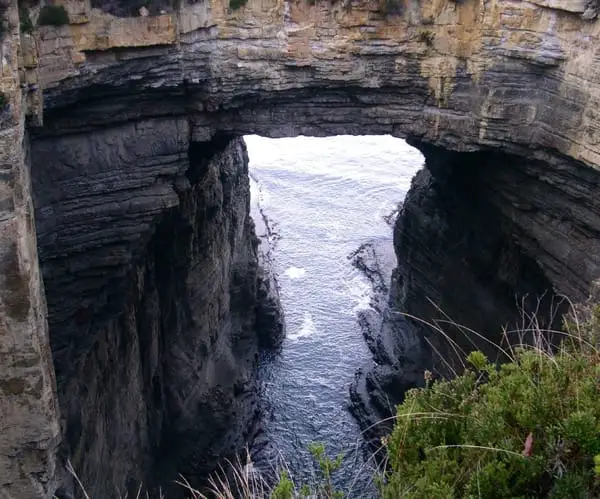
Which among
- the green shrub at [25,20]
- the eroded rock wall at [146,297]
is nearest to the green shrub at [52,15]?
the green shrub at [25,20]

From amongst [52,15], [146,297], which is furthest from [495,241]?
[52,15]

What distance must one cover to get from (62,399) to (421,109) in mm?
9896

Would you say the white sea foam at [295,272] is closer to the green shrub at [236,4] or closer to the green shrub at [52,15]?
the green shrub at [236,4]

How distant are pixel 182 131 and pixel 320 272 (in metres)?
19.3

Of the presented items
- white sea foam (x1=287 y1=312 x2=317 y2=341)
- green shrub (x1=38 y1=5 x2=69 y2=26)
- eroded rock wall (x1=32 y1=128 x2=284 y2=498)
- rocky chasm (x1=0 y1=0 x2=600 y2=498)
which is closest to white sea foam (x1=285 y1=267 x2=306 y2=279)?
white sea foam (x1=287 y1=312 x2=317 y2=341)

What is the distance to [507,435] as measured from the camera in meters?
6.09

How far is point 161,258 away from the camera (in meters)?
19.3

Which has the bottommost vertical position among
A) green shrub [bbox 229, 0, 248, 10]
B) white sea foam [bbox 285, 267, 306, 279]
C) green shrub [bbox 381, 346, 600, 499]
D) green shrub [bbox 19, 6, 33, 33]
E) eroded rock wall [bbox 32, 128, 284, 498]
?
white sea foam [bbox 285, 267, 306, 279]

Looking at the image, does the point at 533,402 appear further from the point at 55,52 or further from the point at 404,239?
the point at 404,239

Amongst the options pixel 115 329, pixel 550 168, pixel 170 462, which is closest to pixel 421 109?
pixel 550 168

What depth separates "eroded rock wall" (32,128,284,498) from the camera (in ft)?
45.2

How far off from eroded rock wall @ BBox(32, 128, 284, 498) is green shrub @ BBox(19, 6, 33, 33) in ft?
8.87

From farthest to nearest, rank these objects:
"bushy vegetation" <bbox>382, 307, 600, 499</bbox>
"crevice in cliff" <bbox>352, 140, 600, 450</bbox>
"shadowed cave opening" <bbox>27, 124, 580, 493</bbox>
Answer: "crevice in cliff" <bbox>352, 140, 600, 450</bbox>, "shadowed cave opening" <bbox>27, 124, 580, 493</bbox>, "bushy vegetation" <bbox>382, 307, 600, 499</bbox>

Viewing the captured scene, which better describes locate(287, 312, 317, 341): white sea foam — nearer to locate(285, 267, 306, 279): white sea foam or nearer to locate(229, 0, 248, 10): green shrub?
locate(285, 267, 306, 279): white sea foam
